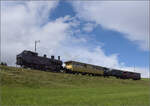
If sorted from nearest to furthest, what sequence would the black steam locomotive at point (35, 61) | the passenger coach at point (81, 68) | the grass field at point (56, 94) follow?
the grass field at point (56, 94) < the black steam locomotive at point (35, 61) < the passenger coach at point (81, 68)

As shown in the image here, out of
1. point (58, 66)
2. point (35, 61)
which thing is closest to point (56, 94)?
point (35, 61)

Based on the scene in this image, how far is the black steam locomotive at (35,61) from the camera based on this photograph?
119 feet

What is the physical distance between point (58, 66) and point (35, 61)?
7.57 meters

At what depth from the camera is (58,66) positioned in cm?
4372

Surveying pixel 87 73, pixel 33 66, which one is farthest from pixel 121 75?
pixel 33 66

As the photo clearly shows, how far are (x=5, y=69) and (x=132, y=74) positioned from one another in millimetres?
43137

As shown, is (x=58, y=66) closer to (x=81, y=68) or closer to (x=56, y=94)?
(x=81, y=68)

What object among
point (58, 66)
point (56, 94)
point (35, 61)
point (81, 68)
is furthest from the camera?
point (81, 68)

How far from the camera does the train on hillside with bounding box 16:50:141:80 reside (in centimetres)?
3666

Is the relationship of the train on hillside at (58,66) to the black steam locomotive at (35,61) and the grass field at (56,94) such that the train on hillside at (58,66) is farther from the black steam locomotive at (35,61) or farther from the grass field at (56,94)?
the grass field at (56,94)

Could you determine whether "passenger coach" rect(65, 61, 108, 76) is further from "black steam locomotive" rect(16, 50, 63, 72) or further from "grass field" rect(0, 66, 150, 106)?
"grass field" rect(0, 66, 150, 106)

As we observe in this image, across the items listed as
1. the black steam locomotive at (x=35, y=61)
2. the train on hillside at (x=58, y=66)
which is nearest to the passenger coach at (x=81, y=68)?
the train on hillside at (x=58, y=66)

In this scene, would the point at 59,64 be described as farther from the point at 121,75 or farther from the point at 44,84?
the point at 121,75

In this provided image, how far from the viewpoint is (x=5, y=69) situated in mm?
31750
